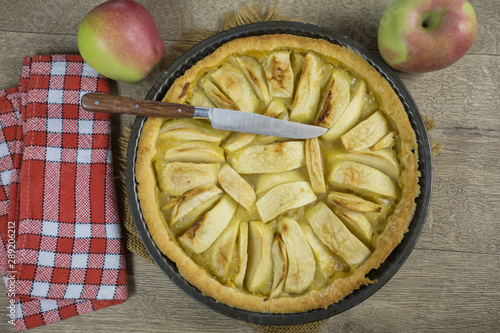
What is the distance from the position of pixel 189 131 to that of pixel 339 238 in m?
0.77

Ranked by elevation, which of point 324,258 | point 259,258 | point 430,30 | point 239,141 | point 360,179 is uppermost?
point 430,30

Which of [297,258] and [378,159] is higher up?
[378,159]

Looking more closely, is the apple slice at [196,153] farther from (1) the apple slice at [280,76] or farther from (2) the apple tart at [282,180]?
(1) the apple slice at [280,76]

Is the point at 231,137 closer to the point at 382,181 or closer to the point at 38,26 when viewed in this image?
the point at 382,181

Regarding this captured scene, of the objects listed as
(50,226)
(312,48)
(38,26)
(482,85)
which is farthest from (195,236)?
(482,85)

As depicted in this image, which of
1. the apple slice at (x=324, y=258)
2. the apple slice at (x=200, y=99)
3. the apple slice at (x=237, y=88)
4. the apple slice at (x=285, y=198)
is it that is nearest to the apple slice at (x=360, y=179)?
the apple slice at (x=285, y=198)

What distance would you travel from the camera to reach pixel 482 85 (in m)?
1.84

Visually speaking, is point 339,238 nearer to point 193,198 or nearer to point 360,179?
point 360,179

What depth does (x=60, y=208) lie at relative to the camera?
5.89ft

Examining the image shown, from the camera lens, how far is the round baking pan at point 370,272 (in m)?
1.60

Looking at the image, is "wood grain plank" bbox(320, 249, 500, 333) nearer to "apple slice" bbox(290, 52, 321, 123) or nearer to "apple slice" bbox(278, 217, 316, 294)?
"apple slice" bbox(278, 217, 316, 294)

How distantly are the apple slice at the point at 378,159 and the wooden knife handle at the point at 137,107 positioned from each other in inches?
26.6

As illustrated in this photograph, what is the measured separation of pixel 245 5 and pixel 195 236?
3.73 ft

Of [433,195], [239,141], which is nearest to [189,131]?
[239,141]
